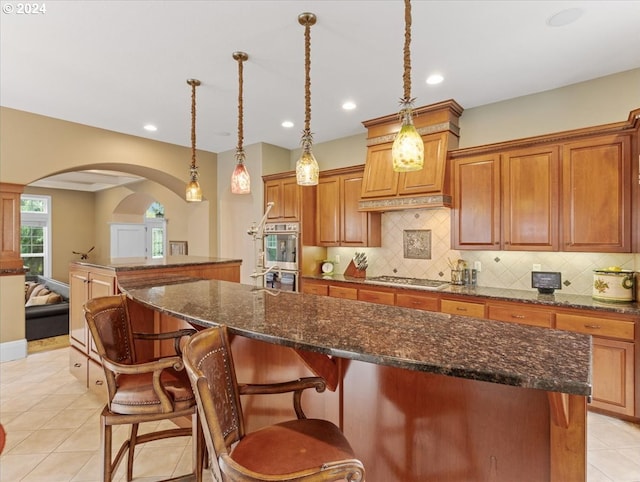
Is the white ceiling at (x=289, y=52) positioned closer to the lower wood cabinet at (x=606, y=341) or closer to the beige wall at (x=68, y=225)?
the lower wood cabinet at (x=606, y=341)

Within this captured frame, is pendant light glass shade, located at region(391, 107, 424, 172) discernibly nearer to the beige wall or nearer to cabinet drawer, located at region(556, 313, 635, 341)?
cabinet drawer, located at region(556, 313, 635, 341)

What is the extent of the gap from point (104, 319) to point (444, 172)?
3.30 meters

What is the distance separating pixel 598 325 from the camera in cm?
265

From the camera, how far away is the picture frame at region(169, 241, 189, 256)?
6.75 metres

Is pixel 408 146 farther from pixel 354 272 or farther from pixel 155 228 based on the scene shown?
pixel 155 228

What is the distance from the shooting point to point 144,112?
4.05 meters

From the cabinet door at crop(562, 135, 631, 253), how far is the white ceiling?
751 millimetres

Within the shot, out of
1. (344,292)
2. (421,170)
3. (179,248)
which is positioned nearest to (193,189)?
(344,292)

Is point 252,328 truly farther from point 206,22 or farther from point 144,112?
point 144,112

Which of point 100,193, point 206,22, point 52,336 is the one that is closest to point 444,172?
point 206,22

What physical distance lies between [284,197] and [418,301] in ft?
8.27

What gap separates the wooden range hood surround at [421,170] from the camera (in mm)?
3641

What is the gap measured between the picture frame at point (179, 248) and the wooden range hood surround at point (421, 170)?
4116 millimetres

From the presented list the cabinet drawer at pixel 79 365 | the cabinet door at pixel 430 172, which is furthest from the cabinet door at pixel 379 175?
the cabinet drawer at pixel 79 365
